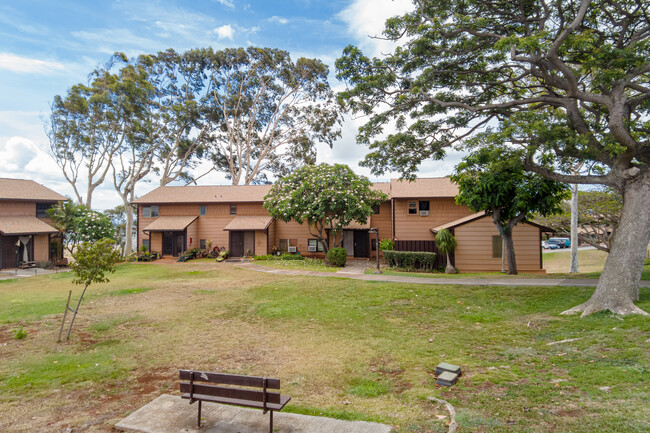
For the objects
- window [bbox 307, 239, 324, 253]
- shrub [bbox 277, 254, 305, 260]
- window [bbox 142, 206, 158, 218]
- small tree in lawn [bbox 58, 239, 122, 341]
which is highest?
window [bbox 142, 206, 158, 218]

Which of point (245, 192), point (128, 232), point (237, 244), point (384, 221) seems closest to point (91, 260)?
point (237, 244)

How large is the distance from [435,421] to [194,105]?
39555 millimetres

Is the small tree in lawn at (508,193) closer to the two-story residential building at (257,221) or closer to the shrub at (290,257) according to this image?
the two-story residential building at (257,221)

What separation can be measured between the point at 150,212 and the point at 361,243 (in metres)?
19.4

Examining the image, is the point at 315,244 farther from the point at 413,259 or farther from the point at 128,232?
the point at 128,232

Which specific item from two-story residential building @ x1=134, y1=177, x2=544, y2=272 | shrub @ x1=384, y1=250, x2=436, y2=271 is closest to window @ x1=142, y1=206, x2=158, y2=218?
two-story residential building @ x1=134, y1=177, x2=544, y2=272

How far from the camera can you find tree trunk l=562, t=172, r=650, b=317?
363 inches

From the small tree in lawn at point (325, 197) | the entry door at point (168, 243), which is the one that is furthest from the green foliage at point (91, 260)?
the entry door at point (168, 243)

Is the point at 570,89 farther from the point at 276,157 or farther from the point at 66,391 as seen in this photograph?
the point at 276,157

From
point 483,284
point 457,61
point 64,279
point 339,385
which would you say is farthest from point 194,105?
point 339,385

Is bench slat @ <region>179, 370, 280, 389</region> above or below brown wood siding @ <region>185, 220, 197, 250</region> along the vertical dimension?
below

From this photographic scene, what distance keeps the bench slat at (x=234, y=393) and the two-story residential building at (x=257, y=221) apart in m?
19.4

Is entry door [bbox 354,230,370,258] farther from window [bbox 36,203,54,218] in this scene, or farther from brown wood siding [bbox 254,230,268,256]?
window [bbox 36,203,54,218]

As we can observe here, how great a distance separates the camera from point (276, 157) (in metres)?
43.2
